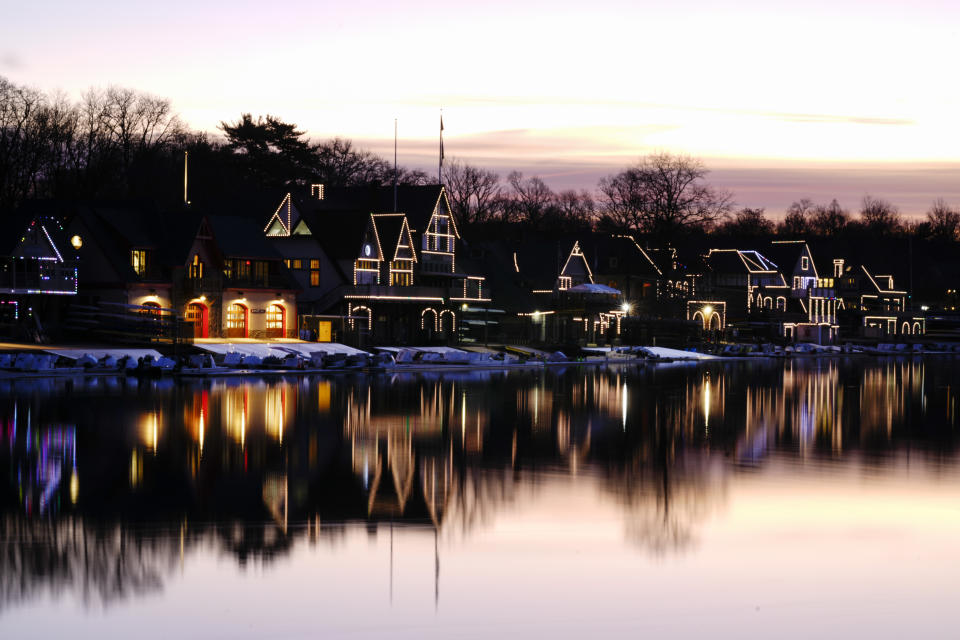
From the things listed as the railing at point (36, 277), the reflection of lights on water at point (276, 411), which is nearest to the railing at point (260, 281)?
the railing at point (36, 277)

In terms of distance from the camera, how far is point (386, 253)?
94.2 metres

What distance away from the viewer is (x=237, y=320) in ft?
277

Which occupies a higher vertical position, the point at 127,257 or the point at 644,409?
the point at 127,257

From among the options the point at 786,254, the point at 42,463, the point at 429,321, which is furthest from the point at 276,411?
the point at 786,254

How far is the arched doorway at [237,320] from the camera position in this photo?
83.6 metres

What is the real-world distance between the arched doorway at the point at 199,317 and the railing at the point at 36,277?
7925mm

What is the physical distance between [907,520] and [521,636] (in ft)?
37.9

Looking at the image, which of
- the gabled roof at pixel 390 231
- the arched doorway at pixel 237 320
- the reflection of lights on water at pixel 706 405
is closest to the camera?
the reflection of lights on water at pixel 706 405

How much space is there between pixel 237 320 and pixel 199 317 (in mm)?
2943

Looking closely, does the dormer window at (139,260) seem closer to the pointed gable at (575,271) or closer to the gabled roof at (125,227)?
the gabled roof at (125,227)

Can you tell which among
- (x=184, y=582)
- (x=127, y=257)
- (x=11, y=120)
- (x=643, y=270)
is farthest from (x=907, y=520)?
(x=643, y=270)

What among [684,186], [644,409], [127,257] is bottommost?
[644,409]

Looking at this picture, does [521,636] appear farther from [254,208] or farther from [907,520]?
[254,208]

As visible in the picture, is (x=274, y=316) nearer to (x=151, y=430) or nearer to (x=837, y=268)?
(x=151, y=430)
